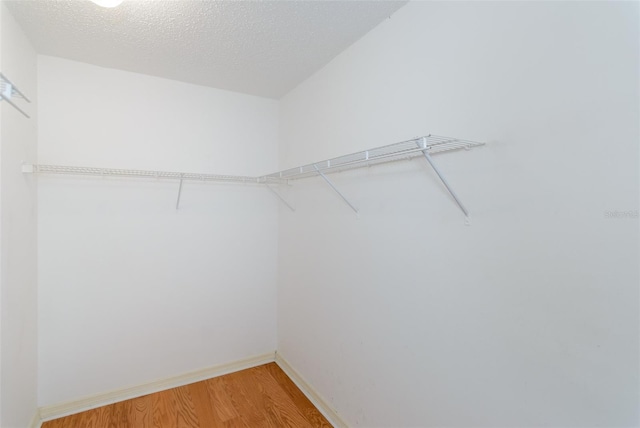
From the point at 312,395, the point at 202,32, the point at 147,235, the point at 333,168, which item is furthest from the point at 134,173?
the point at 312,395

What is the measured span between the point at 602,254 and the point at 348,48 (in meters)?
1.70

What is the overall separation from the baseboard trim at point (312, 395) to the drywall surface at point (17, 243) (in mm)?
1712

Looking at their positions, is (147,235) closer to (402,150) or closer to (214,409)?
(214,409)

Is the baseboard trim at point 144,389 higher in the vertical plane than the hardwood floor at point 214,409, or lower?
higher

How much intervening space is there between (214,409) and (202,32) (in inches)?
99.1

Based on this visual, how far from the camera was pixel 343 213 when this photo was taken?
76.9 inches

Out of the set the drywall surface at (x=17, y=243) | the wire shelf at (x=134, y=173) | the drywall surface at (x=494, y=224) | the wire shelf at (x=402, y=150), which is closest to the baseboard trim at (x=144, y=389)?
the drywall surface at (x=17, y=243)

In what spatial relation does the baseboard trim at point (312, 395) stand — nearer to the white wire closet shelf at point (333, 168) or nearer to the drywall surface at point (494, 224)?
the drywall surface at point (494, 224)

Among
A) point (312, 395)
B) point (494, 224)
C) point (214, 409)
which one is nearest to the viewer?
point (494, 224)

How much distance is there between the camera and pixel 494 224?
112 centimetres

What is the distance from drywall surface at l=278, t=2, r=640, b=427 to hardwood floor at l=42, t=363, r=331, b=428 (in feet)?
1.44

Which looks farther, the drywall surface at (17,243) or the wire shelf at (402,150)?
the drywall surface at (17,243)

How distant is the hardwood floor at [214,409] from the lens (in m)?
1.99

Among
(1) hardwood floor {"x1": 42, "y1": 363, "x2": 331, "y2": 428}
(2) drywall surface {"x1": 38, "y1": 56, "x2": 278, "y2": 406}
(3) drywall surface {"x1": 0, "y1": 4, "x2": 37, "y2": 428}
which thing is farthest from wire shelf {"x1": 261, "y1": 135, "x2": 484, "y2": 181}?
(1) hardwood floor {"x1": 42, "y1": 363, "x2": 331, "y2": 428}
